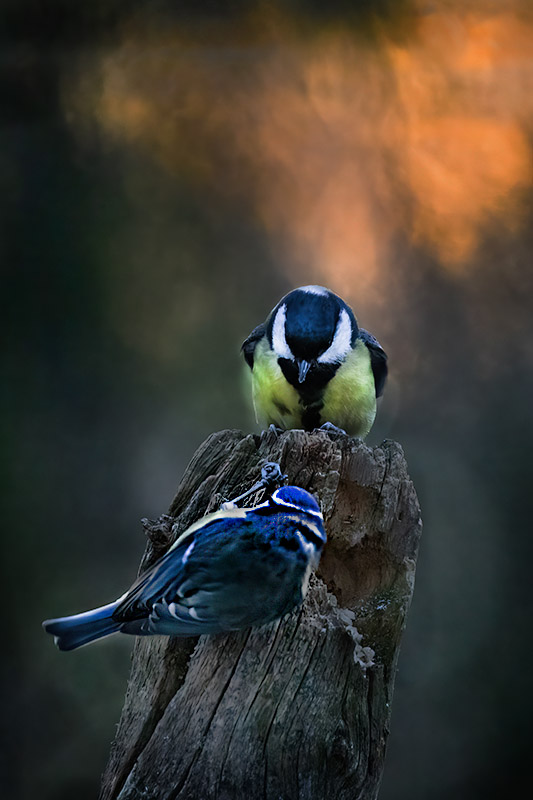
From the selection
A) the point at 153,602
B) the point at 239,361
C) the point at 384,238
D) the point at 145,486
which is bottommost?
the point at 145,486

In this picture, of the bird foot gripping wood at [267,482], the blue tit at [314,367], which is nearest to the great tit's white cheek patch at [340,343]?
the blue tit at [314,367]

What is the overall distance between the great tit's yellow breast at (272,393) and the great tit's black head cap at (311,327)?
0.07 m

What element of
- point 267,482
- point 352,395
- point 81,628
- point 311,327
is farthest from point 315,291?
point 81,628

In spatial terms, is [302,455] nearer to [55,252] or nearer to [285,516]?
[285,516]

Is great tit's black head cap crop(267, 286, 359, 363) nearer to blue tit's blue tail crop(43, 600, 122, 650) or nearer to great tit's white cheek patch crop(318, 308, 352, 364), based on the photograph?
great tit's white cheek patch crop(318, 308, 352, 364)

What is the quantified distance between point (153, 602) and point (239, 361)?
57.4 inches

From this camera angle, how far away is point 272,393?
1.93 m

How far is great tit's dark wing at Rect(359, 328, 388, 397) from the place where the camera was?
6.72ft

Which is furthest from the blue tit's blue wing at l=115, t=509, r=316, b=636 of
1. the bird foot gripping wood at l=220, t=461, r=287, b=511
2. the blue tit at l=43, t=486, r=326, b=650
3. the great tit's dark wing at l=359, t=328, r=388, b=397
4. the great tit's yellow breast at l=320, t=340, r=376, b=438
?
the great tit's dark wing at l=359, t=328, r=388, b=397

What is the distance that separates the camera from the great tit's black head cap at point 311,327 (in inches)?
68.1

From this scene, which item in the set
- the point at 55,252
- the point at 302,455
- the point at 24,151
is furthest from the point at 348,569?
the point at 24,151

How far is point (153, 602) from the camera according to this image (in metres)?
1.16

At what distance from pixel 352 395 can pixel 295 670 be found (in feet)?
2.77

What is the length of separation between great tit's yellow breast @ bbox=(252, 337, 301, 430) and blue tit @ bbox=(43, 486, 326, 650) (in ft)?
2.33
